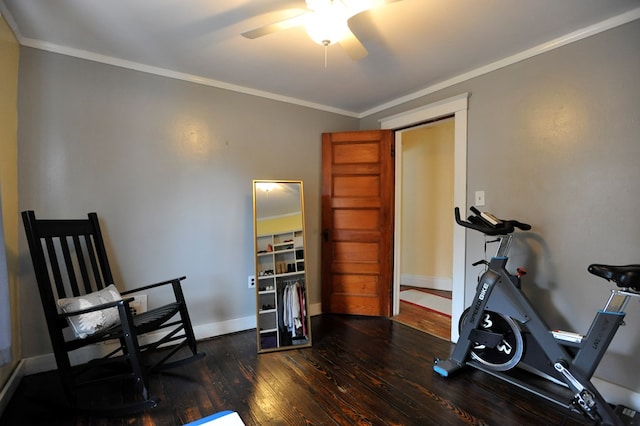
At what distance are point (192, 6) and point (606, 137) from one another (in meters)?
2.64

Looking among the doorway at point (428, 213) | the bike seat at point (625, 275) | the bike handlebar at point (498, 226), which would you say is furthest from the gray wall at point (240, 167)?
the doorway at point (428, 213)

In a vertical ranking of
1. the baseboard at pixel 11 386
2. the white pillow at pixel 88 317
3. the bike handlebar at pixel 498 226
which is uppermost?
the bike handlebar at pixel 498 226

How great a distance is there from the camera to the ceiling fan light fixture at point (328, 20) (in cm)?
140

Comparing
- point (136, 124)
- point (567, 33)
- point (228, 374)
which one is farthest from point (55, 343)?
point (567, 33)

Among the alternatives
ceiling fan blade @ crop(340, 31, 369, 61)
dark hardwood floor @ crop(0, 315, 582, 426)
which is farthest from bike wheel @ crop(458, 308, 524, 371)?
ceiling fan blade @ crop(340, 31, 369, 61)

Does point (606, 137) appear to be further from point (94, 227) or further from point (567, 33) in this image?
point (94, 227)

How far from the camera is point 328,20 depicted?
1459 millimetres

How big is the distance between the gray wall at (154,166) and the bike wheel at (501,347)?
2.01 m

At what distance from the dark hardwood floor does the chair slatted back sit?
0.66m

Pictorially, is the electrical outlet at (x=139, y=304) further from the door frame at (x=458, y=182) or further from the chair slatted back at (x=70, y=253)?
the door frame at (x=458, y=182)

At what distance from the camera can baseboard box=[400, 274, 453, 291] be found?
14.1 ft

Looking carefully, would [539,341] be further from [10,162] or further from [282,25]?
[10,162]

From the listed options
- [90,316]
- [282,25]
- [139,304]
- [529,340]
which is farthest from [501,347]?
[139,304]

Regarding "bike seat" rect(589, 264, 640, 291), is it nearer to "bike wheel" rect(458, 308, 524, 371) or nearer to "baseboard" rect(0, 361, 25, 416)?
"bike wheel" rect(458, 308, 524, 371)
